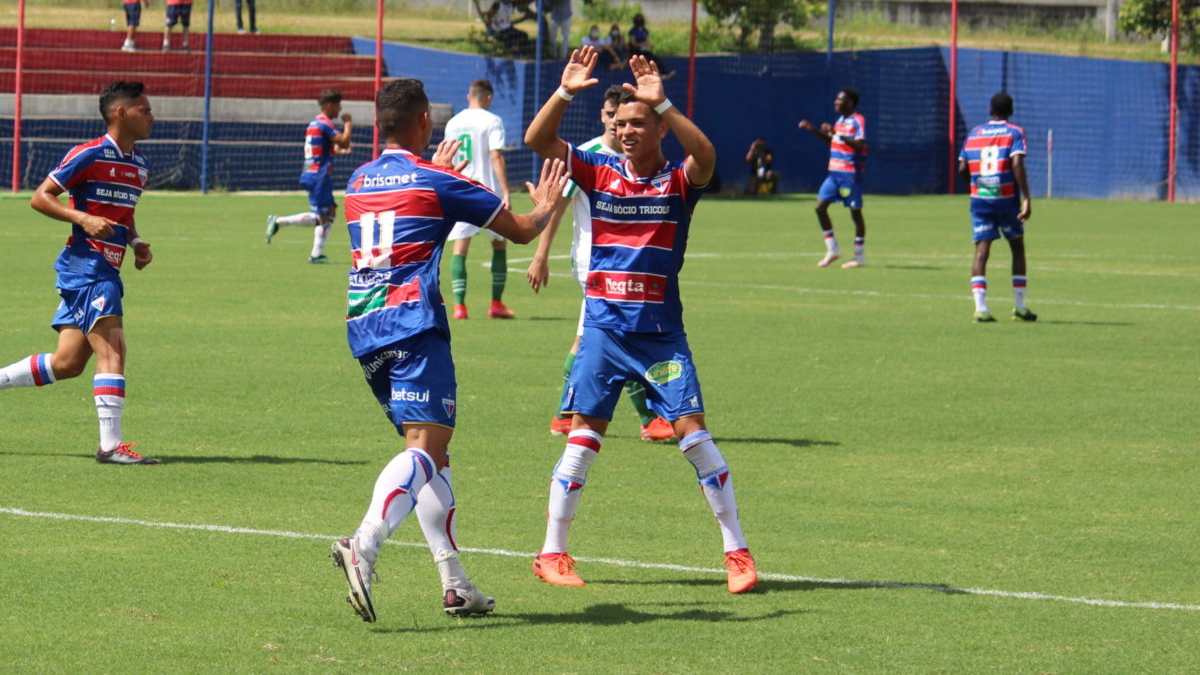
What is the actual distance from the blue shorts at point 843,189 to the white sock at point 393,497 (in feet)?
58.3

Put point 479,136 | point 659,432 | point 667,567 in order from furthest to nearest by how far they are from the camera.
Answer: point 479,136, point 659,432, point 667,567

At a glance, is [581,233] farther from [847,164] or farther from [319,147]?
[847,164]

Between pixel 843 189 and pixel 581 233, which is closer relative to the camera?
pixel 581 233

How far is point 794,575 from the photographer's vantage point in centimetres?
727

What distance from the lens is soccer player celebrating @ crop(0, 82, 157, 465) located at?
30.9 ft

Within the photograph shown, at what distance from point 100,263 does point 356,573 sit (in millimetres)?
4171

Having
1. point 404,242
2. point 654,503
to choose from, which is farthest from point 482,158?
point 404,242

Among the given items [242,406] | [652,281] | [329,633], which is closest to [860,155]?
[242,406]

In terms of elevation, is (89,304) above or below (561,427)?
above

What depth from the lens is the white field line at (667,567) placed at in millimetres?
6844

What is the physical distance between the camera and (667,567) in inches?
290

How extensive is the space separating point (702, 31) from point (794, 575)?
125 ft

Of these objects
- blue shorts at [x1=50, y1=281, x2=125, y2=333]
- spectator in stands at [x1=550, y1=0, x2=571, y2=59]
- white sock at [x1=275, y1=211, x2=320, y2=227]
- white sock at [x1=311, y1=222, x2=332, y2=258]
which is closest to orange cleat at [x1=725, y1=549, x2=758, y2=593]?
blue shorts at [x1=50, y1=281, x2=125, y2=333]

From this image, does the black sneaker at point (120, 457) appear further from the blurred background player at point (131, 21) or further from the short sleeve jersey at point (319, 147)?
the blurred background player at point (131, 21)
